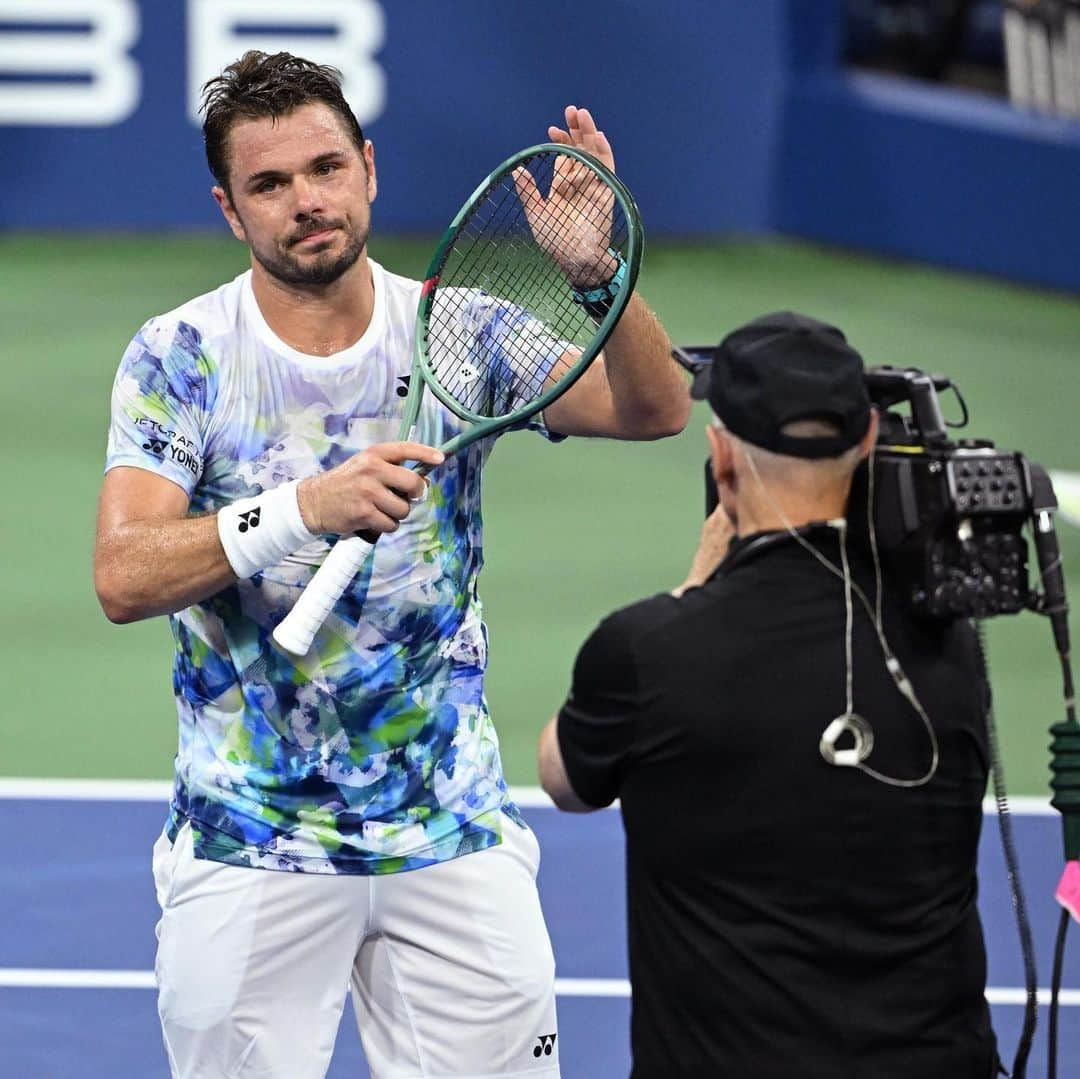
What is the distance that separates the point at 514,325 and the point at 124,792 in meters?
3.49

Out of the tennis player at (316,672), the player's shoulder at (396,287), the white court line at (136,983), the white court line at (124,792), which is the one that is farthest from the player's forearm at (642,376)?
the white court line at (124,792)

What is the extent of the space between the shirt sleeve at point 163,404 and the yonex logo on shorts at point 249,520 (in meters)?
0.22

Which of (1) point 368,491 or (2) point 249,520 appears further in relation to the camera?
(2) point 249,520

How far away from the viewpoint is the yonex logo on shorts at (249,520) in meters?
3.93

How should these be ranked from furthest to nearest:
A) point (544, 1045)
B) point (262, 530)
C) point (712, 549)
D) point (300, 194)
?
point (544, 1045) < point (300, 194) < point (262, 530) < point (712, 549)

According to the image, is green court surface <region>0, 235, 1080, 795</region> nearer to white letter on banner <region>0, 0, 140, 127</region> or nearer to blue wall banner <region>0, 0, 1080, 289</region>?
blue wall banner <region>0, 0, 1080, 289</region>

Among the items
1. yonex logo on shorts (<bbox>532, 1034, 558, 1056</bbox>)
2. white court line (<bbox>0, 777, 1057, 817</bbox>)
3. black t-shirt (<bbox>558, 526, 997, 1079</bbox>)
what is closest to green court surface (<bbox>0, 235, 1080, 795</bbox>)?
white court line (<bbox>0, 777, 1057, 817</bbox>)

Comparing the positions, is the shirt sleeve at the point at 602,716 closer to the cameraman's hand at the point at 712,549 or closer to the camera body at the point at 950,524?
the cameraman's hand at the point at 712,549

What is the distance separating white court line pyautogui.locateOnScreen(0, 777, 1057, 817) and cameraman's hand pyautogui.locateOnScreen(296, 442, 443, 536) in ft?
11.5

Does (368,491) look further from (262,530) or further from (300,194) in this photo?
(300,194)

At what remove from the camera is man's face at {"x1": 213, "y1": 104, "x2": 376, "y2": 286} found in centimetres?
411

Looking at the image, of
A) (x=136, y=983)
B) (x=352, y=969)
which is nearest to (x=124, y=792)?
(x=136, y=983)

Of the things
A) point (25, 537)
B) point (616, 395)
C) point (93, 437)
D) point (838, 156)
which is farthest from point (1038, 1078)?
point (838, 156)

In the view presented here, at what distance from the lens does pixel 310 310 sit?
420 centimetres
